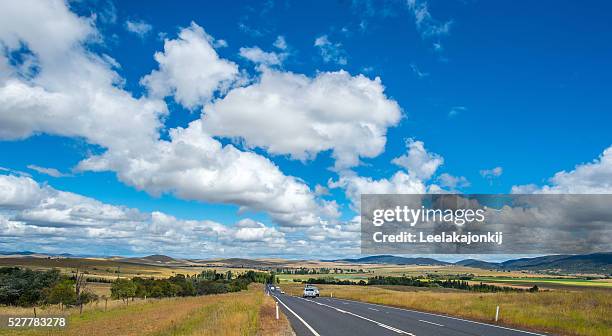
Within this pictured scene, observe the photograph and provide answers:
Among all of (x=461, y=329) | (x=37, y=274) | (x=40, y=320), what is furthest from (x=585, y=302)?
(x=37, y=274)

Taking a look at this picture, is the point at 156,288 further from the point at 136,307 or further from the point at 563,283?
the point at 563,283

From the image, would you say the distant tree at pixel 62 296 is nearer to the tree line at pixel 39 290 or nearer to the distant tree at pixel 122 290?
the tree line at pixel 39 290

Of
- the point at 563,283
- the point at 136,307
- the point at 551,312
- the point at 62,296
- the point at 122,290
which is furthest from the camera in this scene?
the point at 563,283

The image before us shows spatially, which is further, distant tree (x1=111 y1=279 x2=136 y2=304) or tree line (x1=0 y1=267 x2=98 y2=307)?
distant tree (x1=111 y1=279 x2=136 y2=304)

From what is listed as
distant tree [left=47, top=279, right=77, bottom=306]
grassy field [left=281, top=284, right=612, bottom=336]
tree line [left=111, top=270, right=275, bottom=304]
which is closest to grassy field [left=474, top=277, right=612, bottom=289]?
grassy field [left=281, top=284, right=612, bottom=336]

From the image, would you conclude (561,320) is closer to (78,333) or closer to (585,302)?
(585,302)

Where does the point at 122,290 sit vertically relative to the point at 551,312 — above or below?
below

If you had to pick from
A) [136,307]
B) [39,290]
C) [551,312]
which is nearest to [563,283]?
[551,312]

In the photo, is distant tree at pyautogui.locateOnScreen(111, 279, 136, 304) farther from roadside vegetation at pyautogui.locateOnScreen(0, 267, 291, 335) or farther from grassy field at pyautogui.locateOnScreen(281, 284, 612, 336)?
grassy field at pyautogui.locateOnScreen(281, 284, 612, 336)

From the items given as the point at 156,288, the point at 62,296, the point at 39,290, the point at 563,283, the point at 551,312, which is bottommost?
the point at 156,288

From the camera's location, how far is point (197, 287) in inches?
4441

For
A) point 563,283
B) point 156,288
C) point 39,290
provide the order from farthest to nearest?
1. point 563,283
2. point 156,288
3. point 39,290

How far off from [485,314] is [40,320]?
104ft

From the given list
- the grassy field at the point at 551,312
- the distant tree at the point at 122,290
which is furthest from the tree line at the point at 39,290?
the grassy field at the point at 551,312
